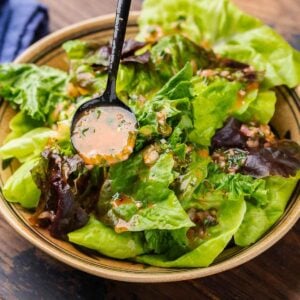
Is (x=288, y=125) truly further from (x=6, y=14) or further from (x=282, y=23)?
(x=6, y=14)

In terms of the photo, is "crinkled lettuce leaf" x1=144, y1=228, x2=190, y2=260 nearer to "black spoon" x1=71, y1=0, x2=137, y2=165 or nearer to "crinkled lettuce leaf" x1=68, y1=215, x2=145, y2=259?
"crinkled lettuce leaf" x1=68, y1=215, x2=145, y2=259

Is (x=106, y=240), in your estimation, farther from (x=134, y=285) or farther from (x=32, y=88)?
(x=32, y=88)

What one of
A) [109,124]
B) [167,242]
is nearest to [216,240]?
[167,242]

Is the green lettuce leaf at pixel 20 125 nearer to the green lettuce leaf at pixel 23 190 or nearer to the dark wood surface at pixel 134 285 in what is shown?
the green lettuce leaf at pixel 23 190

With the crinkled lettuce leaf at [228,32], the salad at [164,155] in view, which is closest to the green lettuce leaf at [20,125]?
the salad at [164,155]

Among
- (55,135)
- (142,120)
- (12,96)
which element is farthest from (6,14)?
(142,120)

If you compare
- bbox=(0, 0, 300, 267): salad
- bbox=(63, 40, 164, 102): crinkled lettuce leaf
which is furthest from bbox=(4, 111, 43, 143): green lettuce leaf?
bbox=(63, 40, 164, 102): crinkled lettuce leaf
